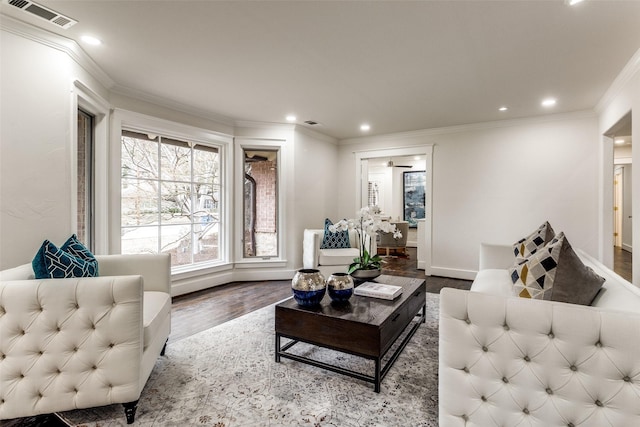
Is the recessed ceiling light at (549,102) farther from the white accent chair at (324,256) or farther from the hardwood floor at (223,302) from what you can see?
the white accent chair at (324,256)

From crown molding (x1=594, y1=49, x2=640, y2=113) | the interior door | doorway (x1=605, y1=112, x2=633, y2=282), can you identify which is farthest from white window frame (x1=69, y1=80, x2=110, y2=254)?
the interior door

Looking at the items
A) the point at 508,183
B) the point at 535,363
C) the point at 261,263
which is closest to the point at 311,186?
the point at 261,263

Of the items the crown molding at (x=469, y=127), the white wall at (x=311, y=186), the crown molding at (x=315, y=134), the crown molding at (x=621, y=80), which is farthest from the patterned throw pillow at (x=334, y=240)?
the crown molding at (x=621, y=80)

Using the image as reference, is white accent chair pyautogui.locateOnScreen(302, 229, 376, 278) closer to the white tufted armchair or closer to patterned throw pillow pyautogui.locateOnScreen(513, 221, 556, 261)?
patterned throw pillow pyautogui.locateOnScreen(513, 221, 556, 261)

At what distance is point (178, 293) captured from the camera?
3941mm

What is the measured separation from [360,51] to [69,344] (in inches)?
109

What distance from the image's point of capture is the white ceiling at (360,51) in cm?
203

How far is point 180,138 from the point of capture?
4090 millimetres

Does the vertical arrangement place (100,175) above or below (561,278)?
above

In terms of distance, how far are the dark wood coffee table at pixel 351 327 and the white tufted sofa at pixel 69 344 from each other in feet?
3.06

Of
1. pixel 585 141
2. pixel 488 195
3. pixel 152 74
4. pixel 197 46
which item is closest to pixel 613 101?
pixel 585 141

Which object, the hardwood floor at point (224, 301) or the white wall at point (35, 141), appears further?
the hardwood floor at point (224, 301)

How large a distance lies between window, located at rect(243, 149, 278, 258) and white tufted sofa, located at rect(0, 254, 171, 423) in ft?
10.5

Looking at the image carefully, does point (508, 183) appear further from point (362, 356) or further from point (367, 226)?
point (362, 356)
